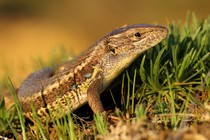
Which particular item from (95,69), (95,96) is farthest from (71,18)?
(95,96)

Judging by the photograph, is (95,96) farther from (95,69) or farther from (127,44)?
(127,44)

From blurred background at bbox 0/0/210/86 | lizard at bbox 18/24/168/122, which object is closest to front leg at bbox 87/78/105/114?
lizard at bbox 18/24/168/122

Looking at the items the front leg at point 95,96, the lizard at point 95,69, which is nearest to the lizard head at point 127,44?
the lizard at point 95,69

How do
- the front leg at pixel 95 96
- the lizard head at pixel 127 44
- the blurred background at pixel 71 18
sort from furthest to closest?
the blurred background at pixel 71 18
the lizard head at pixel 127 44
the front leg at pixel 95 96

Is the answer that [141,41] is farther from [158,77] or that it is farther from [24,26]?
[24,26]

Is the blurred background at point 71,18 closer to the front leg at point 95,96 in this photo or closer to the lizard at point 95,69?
the lizard at point 95,69

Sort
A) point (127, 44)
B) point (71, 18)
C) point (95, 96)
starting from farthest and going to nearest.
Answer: point (71, 18)
point (127, 44)
point (95, 96)
